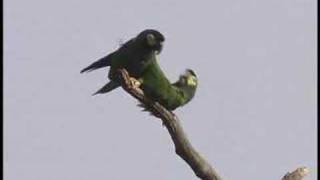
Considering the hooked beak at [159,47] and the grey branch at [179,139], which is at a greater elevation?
the hooked beak at [159,47]

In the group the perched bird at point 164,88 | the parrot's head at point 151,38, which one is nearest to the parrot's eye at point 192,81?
the perched bird at point 164,88

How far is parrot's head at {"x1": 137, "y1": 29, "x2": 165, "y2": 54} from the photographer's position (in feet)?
11.0

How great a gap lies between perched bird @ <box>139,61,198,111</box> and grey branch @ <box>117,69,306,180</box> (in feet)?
0.14

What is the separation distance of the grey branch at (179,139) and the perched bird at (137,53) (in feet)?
0.14

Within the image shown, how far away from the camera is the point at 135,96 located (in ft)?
11.4

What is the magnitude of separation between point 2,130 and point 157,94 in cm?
97

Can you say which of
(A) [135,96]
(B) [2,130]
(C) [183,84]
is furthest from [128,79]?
(B) [2,130]

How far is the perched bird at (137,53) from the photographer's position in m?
3.37

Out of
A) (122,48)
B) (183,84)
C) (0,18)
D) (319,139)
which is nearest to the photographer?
(122,48)

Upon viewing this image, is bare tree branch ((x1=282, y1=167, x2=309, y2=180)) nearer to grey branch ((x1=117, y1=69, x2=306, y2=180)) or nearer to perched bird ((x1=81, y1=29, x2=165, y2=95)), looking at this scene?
grey branch ((x1=117, y1=69, x2=306, y2=180))

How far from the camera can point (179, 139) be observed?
344 cm

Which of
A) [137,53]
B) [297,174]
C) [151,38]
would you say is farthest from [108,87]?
[297,174]

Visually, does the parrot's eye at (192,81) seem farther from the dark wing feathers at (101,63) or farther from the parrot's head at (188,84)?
the dark wing feathers at (101,63)

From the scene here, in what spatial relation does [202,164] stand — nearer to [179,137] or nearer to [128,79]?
[179,137]
